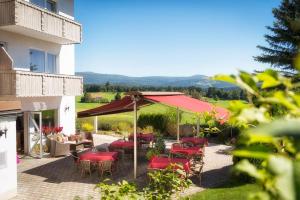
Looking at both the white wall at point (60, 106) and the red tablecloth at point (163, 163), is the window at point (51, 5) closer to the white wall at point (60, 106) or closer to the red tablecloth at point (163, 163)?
the white wall at point (60, 106)

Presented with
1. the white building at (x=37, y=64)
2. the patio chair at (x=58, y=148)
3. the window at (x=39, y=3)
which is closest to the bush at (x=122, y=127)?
the white building at (x=37, y=64)

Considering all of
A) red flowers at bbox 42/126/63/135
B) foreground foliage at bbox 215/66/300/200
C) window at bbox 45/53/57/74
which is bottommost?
red flowers at bbox 42/126/63/135

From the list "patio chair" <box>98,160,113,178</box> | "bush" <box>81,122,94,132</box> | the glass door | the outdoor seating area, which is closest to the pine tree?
"bush" <box>81,122,94,132</box>

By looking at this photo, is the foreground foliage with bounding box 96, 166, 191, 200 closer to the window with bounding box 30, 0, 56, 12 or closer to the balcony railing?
the balcony railing

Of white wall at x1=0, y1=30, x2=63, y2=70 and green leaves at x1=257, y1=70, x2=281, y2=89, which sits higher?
white wall at x1=0, y1=30, x2=63, y2=70

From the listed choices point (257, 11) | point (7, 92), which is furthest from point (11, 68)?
point (257, 11)

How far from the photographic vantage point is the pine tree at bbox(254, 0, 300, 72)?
34.6 metres

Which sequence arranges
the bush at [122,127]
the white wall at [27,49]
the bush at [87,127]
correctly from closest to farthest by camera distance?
the white wall at [27,49]
the bush at [87,127]
the bush at [122,127]

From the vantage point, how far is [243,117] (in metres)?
0.97

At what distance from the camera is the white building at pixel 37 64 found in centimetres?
1788

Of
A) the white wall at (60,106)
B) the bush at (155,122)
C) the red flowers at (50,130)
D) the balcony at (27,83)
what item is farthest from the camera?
the bush at (155,122)

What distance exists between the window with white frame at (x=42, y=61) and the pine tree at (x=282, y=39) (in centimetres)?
2154

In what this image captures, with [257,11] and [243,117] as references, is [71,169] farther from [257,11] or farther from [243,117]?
[257,11]

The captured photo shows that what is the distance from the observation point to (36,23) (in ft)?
63.7
